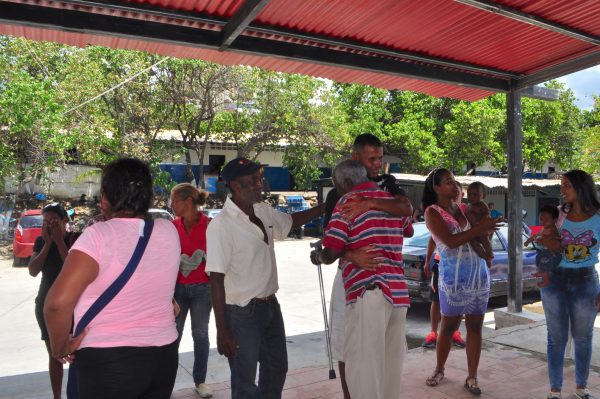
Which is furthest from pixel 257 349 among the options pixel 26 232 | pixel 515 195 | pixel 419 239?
pixel 26 232

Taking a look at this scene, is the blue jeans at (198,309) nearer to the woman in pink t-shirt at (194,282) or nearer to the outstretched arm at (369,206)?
the woman in pink t-shirt at (194,282)

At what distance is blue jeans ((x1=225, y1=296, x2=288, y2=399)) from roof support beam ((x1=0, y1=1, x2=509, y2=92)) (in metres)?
2.36

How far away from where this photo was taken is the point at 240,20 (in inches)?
153

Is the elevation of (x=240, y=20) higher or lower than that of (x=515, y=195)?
higher

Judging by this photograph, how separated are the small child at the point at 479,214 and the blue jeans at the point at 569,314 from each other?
1.70ft

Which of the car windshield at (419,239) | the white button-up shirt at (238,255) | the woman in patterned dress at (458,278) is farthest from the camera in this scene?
the car windshield at (419,239)

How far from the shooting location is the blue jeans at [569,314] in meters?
3.86

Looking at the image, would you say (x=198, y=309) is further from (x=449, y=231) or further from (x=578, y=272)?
(x=578, y=272)

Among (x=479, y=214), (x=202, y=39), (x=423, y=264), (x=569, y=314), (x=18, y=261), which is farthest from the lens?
(x=18, y=261)

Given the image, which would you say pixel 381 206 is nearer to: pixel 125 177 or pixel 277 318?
pixel 277 318

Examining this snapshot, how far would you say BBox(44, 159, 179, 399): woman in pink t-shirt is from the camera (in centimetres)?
197

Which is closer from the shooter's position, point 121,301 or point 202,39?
point 121,301

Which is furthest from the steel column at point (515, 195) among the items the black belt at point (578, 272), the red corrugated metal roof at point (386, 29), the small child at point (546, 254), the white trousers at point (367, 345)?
the white trousers at point (367, 345)

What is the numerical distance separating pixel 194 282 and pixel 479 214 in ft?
10.2
